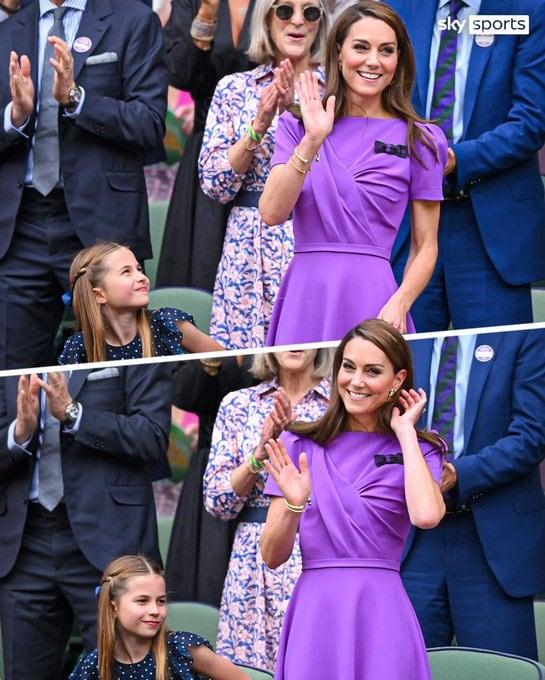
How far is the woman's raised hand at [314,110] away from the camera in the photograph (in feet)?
17.3

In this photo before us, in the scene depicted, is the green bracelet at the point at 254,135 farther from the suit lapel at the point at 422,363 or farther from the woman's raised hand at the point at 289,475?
the woman's raised hand at the point at 289,475

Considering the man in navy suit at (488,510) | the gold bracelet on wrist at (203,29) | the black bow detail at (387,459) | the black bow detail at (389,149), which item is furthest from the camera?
the gold bracelet on wrist at (203,29)

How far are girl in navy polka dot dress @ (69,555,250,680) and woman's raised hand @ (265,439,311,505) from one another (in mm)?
655

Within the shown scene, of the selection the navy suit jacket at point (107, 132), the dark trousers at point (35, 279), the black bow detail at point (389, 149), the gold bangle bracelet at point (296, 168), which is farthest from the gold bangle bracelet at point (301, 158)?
the dark trousers at point (35, 279)

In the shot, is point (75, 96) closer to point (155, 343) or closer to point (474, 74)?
point (155, 343)

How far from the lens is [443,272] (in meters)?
5.75

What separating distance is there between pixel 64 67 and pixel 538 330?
58.2 inches

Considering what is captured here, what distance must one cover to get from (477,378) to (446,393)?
0.11m

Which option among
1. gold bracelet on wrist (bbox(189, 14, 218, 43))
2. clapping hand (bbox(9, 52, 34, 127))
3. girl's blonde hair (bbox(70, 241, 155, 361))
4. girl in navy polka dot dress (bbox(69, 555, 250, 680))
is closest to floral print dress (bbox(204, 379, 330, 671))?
girl in navy polka dot dress (bbox(69, 555, 250, 680))

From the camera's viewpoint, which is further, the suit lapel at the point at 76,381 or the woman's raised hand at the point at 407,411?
the suit lapel at the point at 76,381

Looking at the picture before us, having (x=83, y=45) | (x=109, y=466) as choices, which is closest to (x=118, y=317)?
(x=109, y=466)

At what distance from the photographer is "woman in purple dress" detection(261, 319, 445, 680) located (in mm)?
5082

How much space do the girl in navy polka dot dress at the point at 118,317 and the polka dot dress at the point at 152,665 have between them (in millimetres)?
830

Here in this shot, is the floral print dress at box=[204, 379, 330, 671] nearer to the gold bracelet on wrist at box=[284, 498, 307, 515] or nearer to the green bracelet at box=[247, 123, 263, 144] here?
the gold bracelet on wrist at box=[284, 498, 307, 515]
